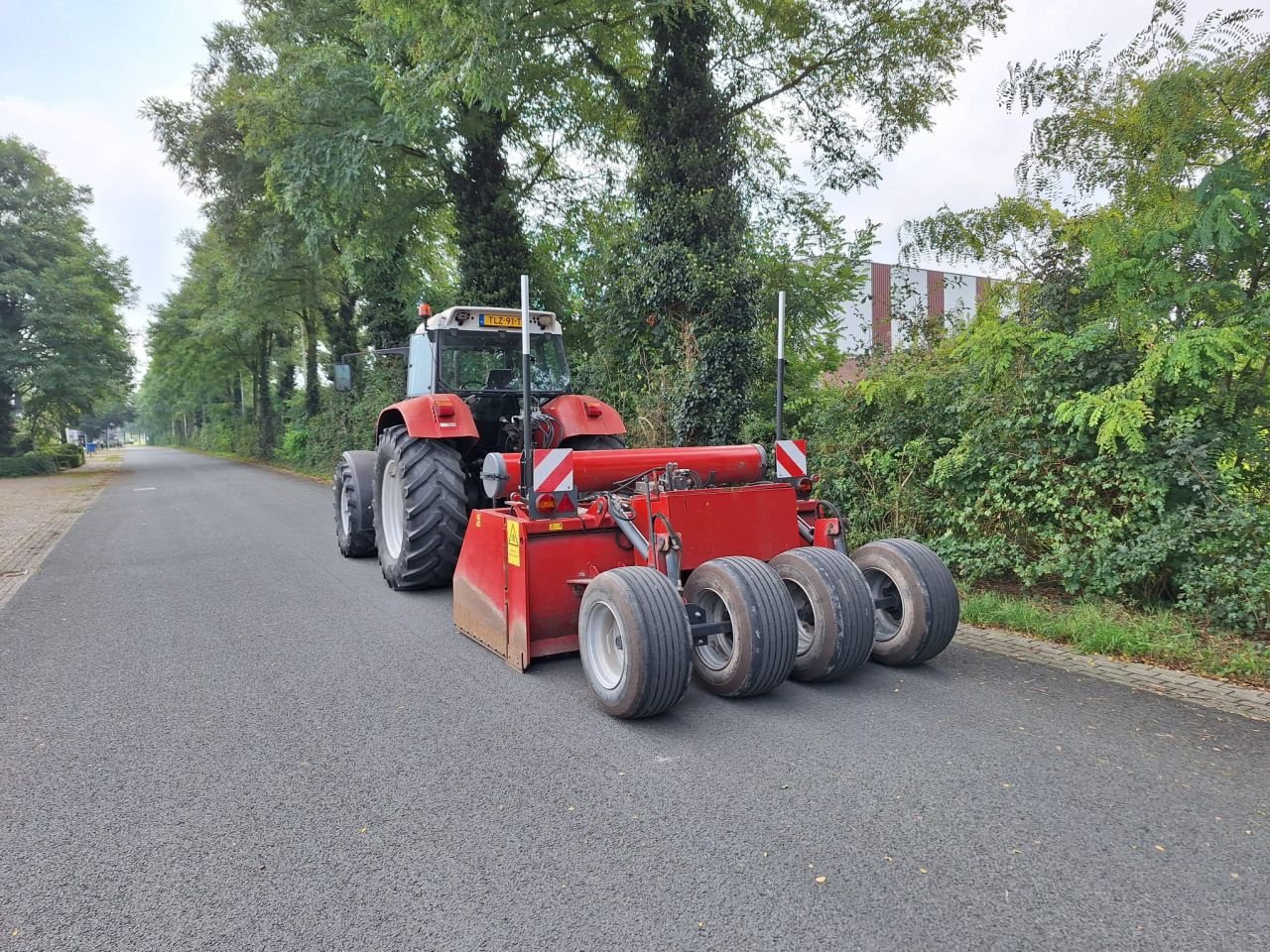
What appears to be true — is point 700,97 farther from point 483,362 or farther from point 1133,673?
point 1133,673

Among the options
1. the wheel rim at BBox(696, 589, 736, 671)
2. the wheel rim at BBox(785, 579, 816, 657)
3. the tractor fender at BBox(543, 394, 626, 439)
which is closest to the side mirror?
the tractor fender at BBox(543, 394, 626, 439)

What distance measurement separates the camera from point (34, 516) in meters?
13.9

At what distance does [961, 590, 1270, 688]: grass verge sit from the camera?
4.38 m

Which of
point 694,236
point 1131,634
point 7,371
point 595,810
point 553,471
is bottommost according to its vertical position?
point 595,810

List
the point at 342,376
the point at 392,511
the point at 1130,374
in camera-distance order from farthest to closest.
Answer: the point at 342,376 → the point at 392,511 → the point at 1130,374

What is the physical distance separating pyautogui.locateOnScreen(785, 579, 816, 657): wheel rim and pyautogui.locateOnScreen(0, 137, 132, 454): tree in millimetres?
27018

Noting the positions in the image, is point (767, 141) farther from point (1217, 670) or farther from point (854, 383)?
point (1217, 670)

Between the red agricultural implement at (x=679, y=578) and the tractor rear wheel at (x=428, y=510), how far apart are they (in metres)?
0.98

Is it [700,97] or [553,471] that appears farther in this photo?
[700,97]

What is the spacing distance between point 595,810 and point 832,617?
1.75 meters

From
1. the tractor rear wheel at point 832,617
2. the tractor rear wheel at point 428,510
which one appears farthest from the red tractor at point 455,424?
the tractor rear wheel at point 832,617

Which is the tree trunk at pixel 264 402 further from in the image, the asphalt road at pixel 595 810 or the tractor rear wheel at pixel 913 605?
the tractor rear wheel at pixel 913 605

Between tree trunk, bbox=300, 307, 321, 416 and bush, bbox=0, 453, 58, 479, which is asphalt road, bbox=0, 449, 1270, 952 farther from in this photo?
bush, bbox=0, 453, 58, 479

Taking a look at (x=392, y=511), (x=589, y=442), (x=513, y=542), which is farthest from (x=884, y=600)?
(x=392, y=511)
